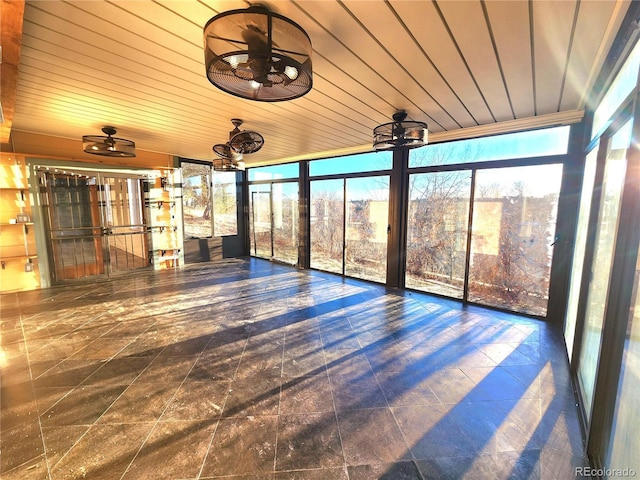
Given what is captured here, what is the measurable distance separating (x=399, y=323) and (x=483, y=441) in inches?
64.9

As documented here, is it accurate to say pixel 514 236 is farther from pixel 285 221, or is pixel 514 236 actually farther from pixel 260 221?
pixel 260 221

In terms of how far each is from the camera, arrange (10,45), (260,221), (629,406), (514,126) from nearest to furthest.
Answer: (629,406)
(10,45)
(514,126)
(260,221)

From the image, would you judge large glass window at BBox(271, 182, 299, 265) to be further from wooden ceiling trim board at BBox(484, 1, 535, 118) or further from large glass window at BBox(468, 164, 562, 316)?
wooden ceiling trim board at BBox(484, 1, 535, 118)

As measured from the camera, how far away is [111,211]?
536 cm

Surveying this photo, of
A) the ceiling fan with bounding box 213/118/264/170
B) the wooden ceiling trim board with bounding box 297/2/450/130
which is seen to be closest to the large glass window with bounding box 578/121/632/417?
the wooden ceiling trim board with bounding box 297/2/450/130

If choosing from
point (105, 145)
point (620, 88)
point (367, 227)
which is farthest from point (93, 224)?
point (620, 88)

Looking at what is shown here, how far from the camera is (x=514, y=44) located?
1.74 m

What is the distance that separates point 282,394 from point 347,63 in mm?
2573

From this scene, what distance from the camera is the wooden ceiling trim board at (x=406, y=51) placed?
149 centimetres

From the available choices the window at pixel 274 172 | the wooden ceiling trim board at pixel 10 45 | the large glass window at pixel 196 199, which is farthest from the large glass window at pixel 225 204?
the wooden ceiling trim board at pixel 10 45

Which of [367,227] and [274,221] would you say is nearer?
[367,227]

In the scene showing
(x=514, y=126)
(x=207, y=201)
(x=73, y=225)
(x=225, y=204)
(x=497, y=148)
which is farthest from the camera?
(x=225, y=204)

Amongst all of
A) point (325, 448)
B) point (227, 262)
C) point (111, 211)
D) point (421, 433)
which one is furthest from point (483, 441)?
point (111, 211)

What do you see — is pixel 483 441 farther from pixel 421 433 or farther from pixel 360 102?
pixel 360 102
